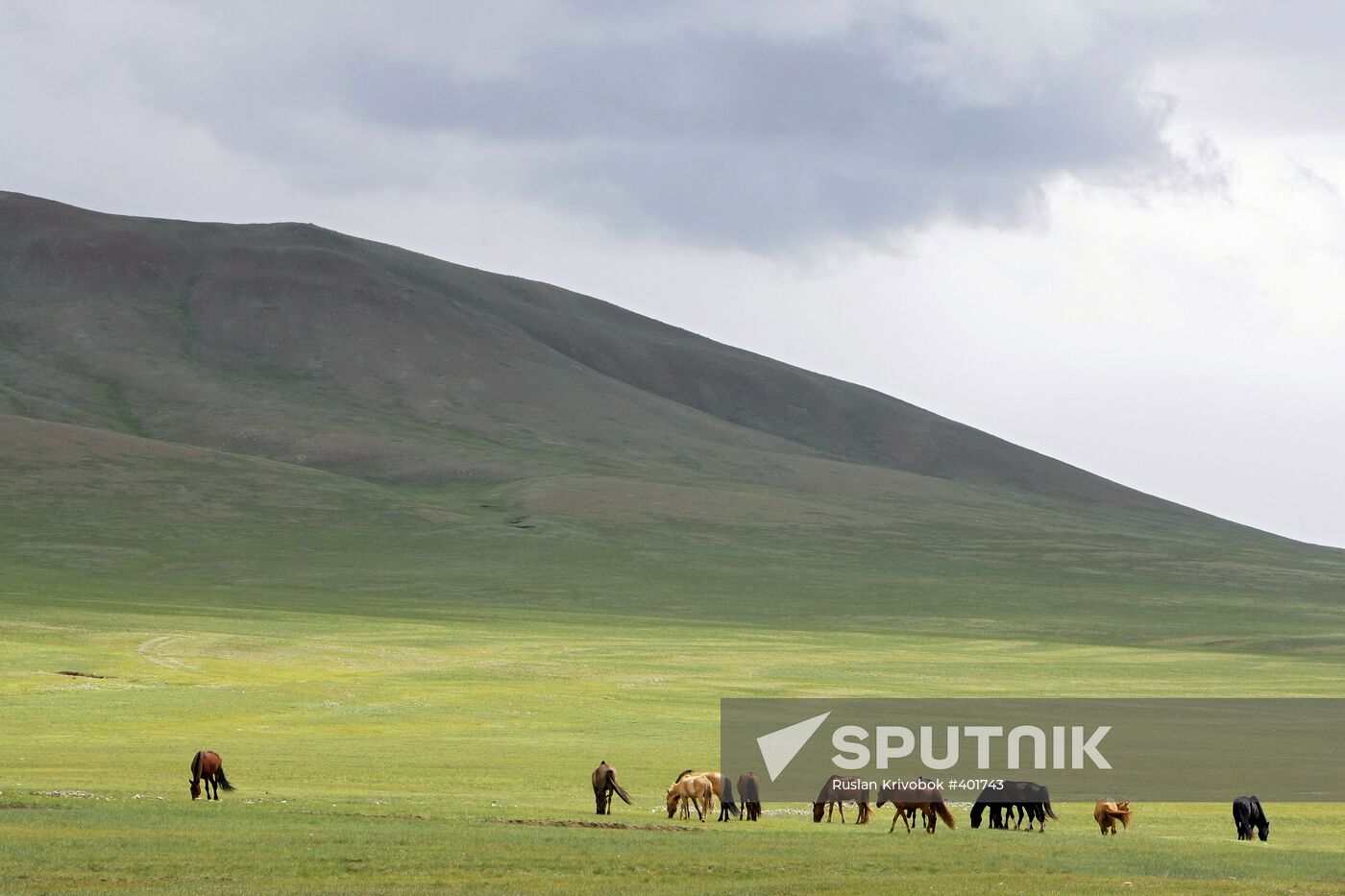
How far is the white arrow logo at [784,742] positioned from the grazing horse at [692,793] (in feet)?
29.2

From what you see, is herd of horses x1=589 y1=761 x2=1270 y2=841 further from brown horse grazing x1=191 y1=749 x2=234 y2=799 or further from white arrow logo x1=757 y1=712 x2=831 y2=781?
white arrow logo x1=757 y1=712 x2=831 y2=781

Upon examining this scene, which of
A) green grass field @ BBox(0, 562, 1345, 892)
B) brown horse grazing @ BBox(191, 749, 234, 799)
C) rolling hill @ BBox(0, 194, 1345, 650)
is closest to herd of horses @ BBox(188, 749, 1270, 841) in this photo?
brown horse grazing @ BBox(191, 749, 234, 799)

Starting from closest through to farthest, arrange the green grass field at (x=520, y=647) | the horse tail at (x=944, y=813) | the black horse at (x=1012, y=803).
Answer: the green grass field at (x=520, y=647)
the horse tail at (x=944, y=813)
the black horse at (x=1012, y=803)

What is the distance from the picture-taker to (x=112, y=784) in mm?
31656

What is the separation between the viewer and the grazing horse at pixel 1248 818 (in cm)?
2830

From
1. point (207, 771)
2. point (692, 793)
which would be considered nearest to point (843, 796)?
point (692, 793)

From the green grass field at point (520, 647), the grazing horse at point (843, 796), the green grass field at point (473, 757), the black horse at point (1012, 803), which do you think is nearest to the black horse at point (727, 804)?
the green grass field at point (520, 647)

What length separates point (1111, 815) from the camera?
28.6m

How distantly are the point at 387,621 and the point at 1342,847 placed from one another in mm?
70412

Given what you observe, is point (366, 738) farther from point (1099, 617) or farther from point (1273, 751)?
point (1099, 617)

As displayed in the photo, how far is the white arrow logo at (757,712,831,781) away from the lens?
40.5 metres

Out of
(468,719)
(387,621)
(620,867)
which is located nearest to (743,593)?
(387,621)

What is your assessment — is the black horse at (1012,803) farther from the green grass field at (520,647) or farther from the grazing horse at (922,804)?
the green grass field at (520,647)

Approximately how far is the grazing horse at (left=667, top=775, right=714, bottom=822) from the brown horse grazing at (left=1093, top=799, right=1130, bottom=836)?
6993 mm
